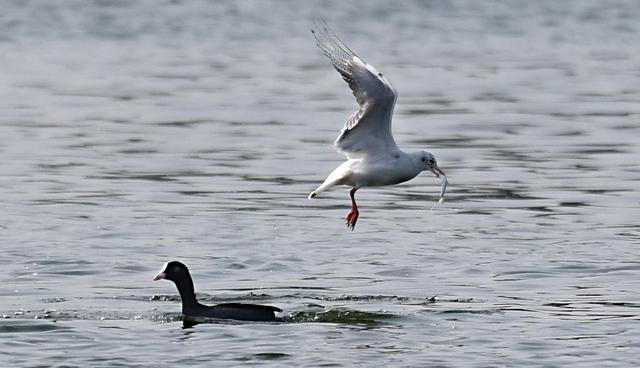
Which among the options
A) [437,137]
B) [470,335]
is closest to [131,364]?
[470,335]

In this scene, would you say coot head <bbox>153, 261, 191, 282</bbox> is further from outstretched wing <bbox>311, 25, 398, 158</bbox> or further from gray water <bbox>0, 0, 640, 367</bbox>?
outstretched wing <bbox>311, 25, 398, 158</bbox>

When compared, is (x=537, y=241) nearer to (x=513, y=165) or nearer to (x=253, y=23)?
(x=513, y=165)

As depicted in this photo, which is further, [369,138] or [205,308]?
[369,138]

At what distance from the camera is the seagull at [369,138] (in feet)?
66.9

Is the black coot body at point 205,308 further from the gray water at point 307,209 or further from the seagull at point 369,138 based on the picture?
the seagull at point 369,138

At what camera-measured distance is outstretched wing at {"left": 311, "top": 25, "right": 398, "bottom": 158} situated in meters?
20.4

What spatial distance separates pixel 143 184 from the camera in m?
28.4

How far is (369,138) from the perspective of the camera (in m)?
21.3

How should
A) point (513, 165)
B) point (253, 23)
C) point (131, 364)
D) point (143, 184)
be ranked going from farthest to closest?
1. point (253, 23)
2. point (513, 165)
3. point (143, 184)
4. point (131, 364)

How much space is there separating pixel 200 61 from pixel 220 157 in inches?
704

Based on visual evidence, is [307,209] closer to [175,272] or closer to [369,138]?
[369,138]

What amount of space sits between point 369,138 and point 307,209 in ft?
17.0

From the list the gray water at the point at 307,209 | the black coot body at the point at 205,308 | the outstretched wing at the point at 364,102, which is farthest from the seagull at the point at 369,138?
the black coot body at the point at 205,308

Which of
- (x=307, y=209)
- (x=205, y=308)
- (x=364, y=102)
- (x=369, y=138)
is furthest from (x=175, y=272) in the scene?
(x=307, y=209)
